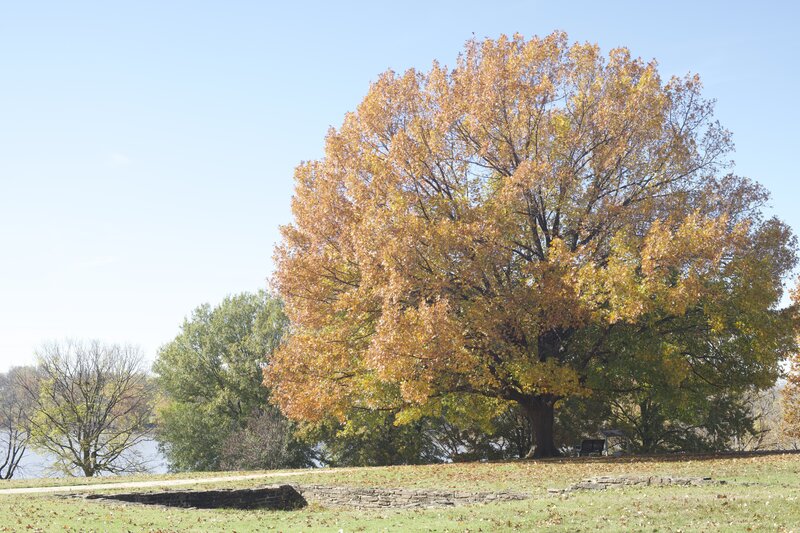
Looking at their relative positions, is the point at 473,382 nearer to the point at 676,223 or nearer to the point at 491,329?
the point at 491,329

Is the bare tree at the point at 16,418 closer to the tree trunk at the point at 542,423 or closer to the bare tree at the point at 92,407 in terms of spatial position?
the bare tree at the point at 92,407

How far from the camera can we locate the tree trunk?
24812mm

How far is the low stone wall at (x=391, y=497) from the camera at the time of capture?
1523 cm

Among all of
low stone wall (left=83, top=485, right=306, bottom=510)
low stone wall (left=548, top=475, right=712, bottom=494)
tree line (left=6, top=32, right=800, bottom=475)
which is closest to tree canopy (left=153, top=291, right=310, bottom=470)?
tree line (left=6, top=32, right=800, bottom=475)

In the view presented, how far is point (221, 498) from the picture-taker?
1825cm

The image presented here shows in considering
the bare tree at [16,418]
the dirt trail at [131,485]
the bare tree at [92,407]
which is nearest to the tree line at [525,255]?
the dirt trail at [131,485]

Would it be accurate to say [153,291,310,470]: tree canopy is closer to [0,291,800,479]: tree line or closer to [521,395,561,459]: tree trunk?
[0,291,800,479]: tree line

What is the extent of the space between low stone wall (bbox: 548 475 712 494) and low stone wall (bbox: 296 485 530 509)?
4.08 feet

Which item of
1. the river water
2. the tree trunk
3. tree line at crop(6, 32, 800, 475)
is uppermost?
tree line at crop(6, 32, 800, 475)

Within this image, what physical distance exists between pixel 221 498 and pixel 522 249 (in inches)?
491

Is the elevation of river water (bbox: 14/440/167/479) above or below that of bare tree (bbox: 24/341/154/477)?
below

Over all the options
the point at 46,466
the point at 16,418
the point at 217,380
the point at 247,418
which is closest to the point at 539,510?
the point at 247,418

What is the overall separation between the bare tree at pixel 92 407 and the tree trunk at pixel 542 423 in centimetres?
2883

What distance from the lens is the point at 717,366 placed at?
23.9m
